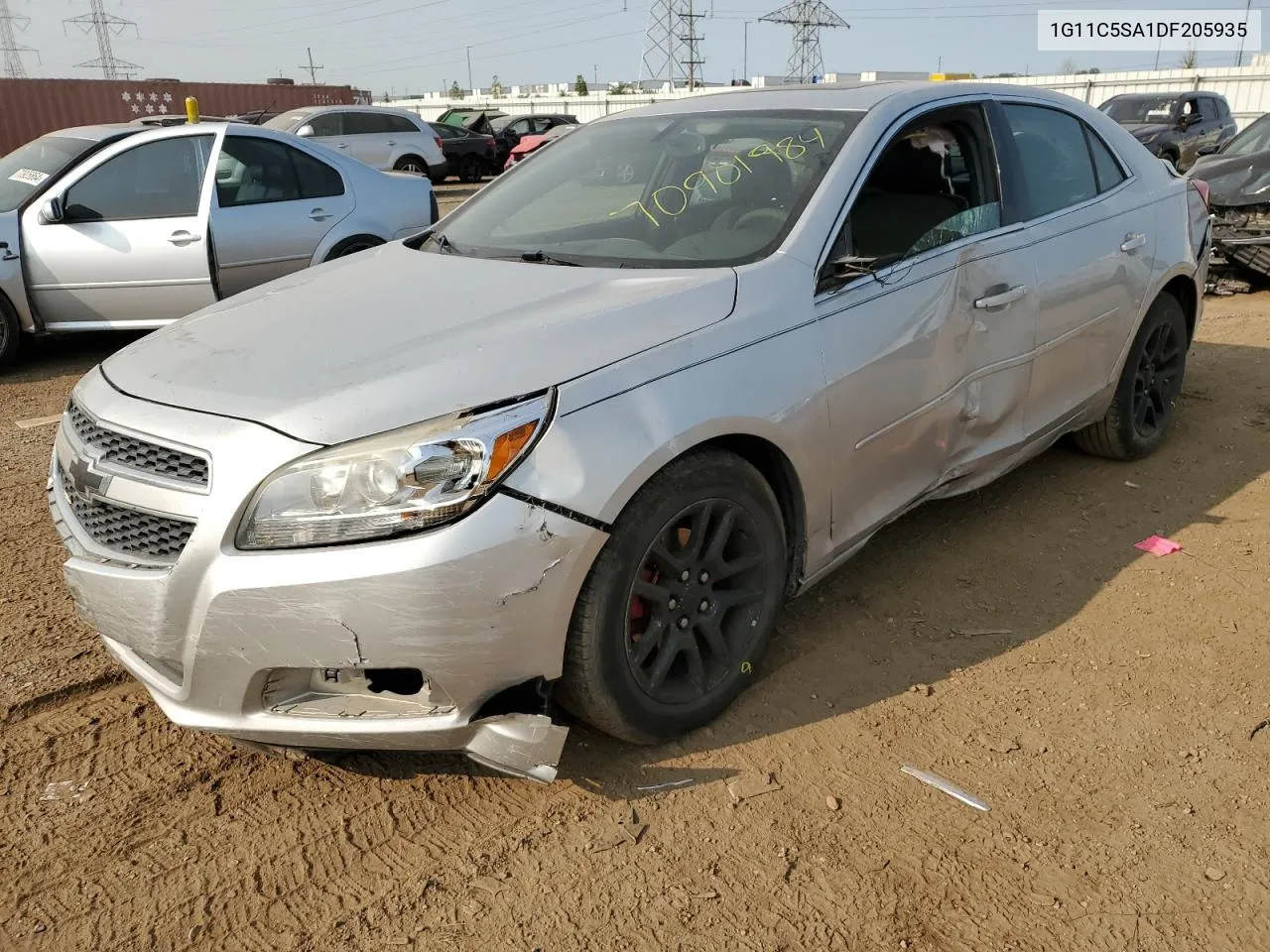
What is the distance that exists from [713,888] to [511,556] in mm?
884

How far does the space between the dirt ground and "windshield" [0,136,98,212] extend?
440 cm

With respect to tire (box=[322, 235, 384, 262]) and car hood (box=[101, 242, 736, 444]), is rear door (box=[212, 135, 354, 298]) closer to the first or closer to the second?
tire (box=[322, 235, 384, 262])

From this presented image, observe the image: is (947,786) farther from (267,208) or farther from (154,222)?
(154,222)

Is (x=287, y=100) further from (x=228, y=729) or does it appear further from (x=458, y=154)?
(x=228, y=729)

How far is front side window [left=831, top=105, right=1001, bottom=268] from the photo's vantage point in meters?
3.25

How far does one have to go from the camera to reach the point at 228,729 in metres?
2.41

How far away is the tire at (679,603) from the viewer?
8.09ft

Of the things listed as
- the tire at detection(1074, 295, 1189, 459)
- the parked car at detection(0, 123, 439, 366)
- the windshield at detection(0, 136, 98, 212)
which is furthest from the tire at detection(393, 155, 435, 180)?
the tire at detection(1074, 295, 1189, 459)

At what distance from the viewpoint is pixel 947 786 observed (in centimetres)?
264

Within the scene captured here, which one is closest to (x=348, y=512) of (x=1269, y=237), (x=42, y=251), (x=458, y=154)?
(x=42, y=251)

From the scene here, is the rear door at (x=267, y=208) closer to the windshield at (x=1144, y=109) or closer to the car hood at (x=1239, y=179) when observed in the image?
the car hood at (x=1239, y=179)

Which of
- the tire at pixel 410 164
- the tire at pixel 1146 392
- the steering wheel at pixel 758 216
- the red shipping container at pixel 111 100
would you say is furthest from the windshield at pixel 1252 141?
the red shipping container at pixel 111 100

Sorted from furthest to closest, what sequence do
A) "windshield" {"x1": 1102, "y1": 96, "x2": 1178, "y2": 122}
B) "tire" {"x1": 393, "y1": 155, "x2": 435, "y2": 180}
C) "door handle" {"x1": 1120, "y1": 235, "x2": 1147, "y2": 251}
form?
"tire" {"x1": 393, "y1": 155, "x2": 435, "y2": 180}
"windshield" {"x1": 1102, "y1": 96, "x2": 1178, "y2": 122}
"door handle" {"x1": 1120, "y1": 235, "x2": 1147, "y2": 251}

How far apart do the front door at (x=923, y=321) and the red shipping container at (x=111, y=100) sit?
2562 centimetres
